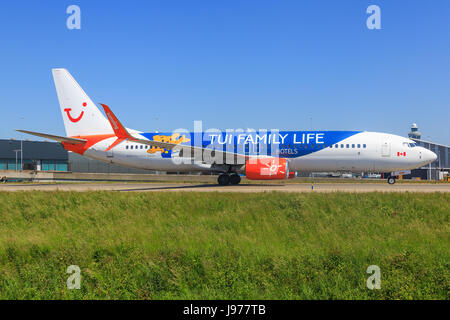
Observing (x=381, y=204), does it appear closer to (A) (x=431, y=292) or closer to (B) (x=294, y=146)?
(A) (x=431, y=292)

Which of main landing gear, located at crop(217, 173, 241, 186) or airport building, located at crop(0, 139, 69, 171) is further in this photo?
airport building, located at crop(0, 139, 69, 171)

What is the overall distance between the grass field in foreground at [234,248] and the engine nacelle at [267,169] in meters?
7.21

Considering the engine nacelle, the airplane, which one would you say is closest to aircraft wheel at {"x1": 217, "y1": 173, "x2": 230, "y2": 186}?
the airplane

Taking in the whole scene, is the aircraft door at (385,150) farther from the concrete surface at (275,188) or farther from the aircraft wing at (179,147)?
the aircraft wing at (179,147)

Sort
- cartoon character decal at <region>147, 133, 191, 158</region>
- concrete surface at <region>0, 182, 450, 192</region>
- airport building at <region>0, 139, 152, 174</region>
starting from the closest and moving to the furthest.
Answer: concrete surface at <region>0, 182, 450, 192</region> → cartoon character decal at <region>147, 133, 191, 158</region> → airport building at <region>0, 139, 152, 174</region>

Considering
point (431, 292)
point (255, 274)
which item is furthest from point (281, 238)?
point (431, 292)

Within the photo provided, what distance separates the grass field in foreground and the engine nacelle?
7213 millimetres

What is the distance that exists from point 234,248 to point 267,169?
1458cm

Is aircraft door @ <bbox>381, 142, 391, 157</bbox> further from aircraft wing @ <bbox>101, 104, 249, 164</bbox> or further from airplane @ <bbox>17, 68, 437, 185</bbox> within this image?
aircraft wing @ <bbox>101, 104, 249, 164</bbox>

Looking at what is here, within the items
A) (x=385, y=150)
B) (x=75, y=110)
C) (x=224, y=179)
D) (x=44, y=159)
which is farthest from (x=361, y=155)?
(x=44, y=159)

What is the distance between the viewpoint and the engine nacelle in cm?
2461

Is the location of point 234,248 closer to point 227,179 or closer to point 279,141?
point 227,179

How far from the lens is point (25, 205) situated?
17.8m
